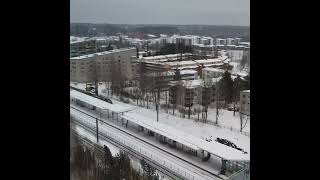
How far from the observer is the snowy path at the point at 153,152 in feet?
11.2

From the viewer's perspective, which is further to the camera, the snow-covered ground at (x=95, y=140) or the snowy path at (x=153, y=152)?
the snow-covered ground at (x=95, y=140)

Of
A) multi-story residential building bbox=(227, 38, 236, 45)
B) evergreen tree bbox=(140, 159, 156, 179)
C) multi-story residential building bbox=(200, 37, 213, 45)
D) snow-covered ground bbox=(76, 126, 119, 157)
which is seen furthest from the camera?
multi-story residential building bbox=(200, 37, 213, 45)

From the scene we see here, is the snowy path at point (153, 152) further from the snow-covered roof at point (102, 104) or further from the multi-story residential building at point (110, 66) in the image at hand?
the multi-story residential building at point (110, 66)

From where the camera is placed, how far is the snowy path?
11.2ft

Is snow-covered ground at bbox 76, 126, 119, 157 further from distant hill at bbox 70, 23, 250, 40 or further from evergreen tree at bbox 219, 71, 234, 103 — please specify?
evergreen tree at bbox 219, 71, 234, 103

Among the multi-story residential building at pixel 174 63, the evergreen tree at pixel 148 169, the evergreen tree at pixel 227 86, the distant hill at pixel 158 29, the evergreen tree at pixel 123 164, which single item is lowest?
the evergreen tree at pixel 148 169

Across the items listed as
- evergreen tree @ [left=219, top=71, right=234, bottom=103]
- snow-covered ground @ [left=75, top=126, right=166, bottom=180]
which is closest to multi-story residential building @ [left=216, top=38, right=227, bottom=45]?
evergreen tree @ [left=219, top=71, right=234, bottom=103]

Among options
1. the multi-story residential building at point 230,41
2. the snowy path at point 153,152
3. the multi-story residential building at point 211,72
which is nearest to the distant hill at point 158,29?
the multi-story residential building at point 230,41
